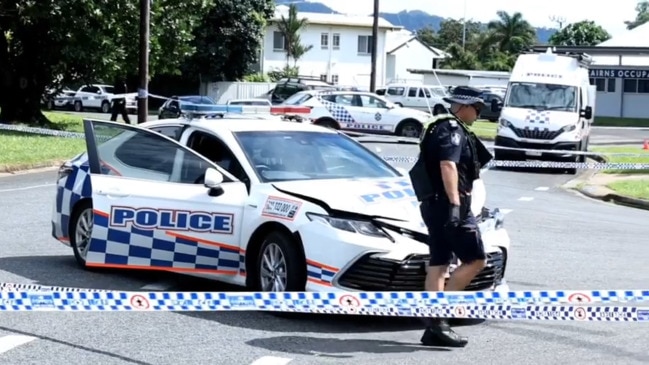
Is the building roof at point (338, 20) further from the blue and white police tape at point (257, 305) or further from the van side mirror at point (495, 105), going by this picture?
the blue and white police tape at point (257, 305)

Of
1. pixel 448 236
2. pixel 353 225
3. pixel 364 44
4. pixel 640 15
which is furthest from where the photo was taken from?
pixel 640 15

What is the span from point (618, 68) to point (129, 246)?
59.9 meters

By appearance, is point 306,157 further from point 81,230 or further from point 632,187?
point 632,187

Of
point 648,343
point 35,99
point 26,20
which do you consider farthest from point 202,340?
point 35,99

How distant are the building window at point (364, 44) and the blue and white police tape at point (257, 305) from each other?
223ft

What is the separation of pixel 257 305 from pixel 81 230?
371 centimetres

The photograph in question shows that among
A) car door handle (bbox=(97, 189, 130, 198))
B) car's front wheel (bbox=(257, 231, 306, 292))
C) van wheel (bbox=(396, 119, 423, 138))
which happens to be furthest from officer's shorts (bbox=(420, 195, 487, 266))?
van wheel (bbox=(396, 119, 423, 138))

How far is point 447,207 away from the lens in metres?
7.12

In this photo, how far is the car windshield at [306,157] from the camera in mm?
8844

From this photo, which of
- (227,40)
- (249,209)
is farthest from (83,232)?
(227,40)

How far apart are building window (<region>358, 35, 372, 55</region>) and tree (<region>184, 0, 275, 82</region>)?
15831mm

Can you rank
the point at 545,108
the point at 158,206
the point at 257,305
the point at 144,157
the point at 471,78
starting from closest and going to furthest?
the point at 257,305 < the point at 158,206 < the point at 144,157 < the point at 545,108 < the point at 471,78

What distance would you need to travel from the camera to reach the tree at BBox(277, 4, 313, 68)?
69375 millimetres

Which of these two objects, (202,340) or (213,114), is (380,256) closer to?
(202,340)
